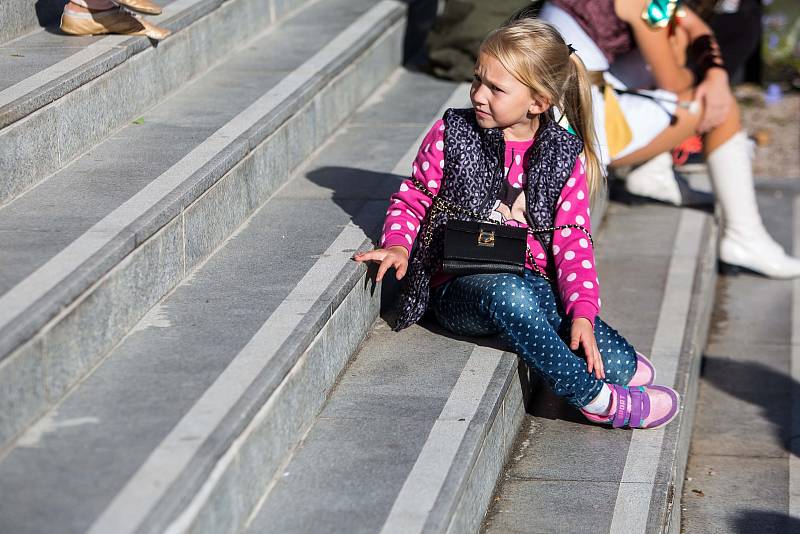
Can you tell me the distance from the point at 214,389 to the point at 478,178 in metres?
1.20

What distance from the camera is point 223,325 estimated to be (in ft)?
10.4

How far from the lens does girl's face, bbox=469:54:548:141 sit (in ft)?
11.5

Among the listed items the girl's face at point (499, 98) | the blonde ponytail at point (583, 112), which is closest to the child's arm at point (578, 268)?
the blonde ponytail at point (583, 112)

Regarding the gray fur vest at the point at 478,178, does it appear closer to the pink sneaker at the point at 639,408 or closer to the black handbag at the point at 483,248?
the black handbag at the point at 483,248

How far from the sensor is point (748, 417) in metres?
4.53

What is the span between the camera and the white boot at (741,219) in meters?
5.53

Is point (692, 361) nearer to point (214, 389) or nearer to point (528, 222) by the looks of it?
point (528, 222)

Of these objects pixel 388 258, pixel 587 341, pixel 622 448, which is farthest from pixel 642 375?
pixel 388 258

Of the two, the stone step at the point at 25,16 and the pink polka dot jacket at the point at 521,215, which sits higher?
the stone step at the point at 25,16

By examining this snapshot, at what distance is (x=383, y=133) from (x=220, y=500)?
9.20 feet

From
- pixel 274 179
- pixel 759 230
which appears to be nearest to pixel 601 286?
pixel 759 230

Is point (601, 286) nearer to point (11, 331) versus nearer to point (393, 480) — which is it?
point (393, 480)

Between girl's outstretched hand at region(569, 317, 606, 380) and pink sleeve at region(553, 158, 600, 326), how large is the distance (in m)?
0.03

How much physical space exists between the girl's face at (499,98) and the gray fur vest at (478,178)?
2.7 inches
